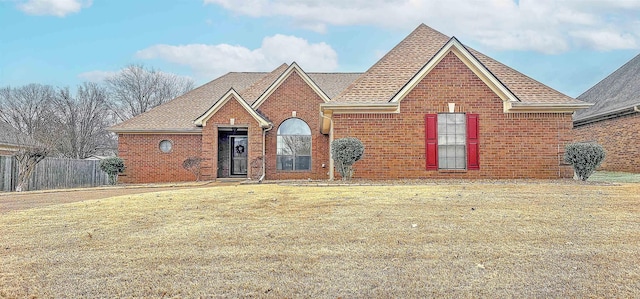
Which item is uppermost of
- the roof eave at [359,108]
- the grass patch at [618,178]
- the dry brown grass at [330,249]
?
the roof eave at [359,108]

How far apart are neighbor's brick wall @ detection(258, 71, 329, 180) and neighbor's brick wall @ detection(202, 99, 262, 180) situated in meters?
0.88

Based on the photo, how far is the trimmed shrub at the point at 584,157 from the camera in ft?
36.5

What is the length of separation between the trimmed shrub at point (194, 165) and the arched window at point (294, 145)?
368 centimetres

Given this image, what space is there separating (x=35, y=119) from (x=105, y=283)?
4710 cm

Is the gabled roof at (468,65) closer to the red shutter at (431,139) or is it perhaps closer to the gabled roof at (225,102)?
the red shutter at (431,139)

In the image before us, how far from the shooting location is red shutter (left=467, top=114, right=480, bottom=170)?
1268cm

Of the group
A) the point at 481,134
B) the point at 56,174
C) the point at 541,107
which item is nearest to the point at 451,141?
the point at 481,134

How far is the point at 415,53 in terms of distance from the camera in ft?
49.2

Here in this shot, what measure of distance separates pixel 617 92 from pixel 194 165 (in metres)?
21.7

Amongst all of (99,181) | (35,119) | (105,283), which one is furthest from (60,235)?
(35,119)

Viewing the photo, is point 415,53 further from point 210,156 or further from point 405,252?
point 405,252

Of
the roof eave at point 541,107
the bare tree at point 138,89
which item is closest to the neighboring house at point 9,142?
the roof eave at point 541,107

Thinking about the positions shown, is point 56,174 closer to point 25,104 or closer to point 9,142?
point 9,142

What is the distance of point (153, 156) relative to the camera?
1948cm
